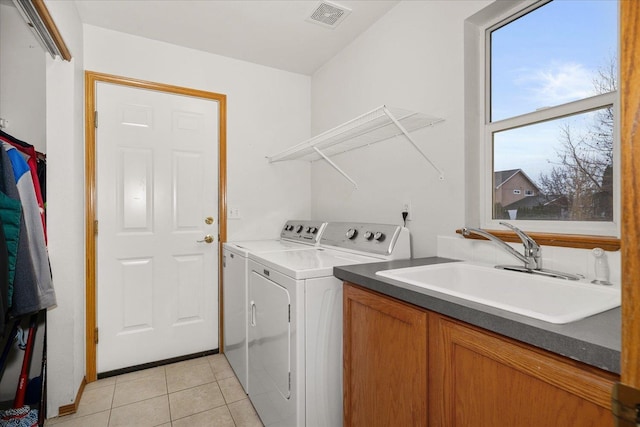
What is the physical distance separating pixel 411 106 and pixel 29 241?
2167mm

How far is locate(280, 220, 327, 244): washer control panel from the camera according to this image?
2436 mm

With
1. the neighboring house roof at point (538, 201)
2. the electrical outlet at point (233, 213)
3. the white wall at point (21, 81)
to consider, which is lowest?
the electrical outlet at point (233, 213)

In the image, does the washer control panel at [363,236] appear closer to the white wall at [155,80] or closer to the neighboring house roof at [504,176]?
the neighboring house roof at [504,176]

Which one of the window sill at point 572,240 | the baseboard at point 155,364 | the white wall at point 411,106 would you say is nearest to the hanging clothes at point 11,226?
the baseboard at point 155,364

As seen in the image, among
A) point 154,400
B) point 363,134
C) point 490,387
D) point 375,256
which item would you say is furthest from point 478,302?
point 154,400

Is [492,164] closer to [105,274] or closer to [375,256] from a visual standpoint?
[375,256]

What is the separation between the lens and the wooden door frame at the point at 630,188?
36 centimetres

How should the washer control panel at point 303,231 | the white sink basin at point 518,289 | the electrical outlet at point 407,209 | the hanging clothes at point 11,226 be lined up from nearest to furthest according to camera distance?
the white sink basin at point 518,289 < the hanging clothes at point 11,226 < the electrical outlet at point 407,209 < the washer control panel at point 303,231

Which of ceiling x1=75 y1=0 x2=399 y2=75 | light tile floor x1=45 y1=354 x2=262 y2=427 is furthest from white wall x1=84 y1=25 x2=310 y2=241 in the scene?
light tile floor x1=45 y1=354 x2=262 y2=427

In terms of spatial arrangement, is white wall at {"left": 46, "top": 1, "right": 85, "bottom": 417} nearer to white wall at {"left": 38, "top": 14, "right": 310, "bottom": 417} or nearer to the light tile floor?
white wall at {"left": 38, "top": 14, "right": 310, "bottom": 417}

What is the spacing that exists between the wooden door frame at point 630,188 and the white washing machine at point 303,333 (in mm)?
1165

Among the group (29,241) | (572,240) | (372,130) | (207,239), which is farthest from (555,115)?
(29,241)

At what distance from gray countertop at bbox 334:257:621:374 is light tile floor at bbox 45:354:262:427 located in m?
1.43

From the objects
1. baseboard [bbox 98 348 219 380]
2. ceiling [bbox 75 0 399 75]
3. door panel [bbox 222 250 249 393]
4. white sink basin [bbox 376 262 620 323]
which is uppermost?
ceiling [bbox 75 0 399 75]
